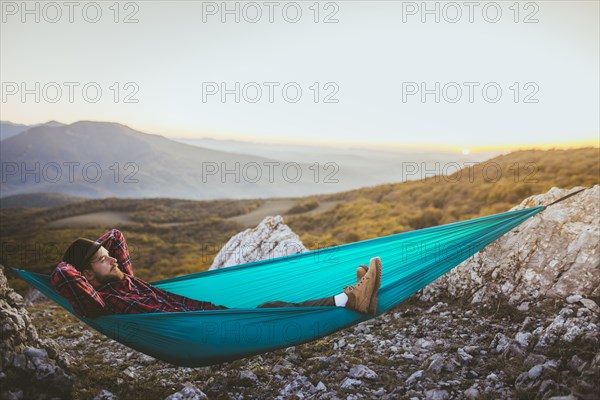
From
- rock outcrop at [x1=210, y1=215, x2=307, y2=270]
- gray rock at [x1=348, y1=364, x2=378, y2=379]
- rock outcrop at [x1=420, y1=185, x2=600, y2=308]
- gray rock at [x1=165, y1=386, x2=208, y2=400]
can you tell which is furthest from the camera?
rock outcrop at [x1=210, y1=215, x2=307, y2=270]

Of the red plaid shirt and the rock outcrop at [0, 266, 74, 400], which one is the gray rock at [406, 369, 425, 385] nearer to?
the red plaid shirt

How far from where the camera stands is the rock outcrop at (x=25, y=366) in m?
2.12

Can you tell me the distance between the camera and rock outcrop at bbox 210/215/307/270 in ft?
16.2

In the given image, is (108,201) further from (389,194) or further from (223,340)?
(223,340)

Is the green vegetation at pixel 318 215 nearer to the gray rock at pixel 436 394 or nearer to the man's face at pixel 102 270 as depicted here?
the man's face at pixel 102 270

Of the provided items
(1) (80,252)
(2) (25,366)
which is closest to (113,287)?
(1) (80,252)

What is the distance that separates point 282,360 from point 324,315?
2.46ft

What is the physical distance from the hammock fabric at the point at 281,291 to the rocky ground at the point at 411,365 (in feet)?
1.13

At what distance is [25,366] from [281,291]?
1.71m

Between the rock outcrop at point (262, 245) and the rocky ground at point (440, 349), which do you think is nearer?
the rocky ground at point (440, 349)

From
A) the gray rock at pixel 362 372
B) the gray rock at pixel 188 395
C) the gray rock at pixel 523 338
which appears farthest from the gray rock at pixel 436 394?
the gray rock at pixel 188 395

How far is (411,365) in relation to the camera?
2756mm

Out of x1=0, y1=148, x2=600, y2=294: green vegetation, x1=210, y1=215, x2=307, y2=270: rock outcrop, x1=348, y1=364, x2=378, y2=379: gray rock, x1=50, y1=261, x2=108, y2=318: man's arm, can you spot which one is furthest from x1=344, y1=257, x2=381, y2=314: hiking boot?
x1=0, y1=148, x2=600, y2=294: green vegetation

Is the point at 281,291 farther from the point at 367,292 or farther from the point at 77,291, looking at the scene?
the point at 77,291
